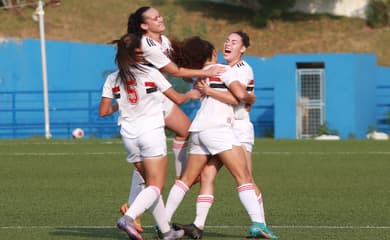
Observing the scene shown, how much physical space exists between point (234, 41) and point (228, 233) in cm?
201

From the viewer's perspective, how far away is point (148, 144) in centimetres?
1015

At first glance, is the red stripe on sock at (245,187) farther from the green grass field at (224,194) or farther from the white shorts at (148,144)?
the white shorts at (148,144)

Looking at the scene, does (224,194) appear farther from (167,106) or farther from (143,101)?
(143,101)

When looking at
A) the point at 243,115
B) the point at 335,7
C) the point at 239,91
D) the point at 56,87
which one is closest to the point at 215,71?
the point at 239,91

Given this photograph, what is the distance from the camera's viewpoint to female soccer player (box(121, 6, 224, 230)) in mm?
10328

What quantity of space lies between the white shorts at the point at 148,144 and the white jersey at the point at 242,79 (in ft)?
3.75

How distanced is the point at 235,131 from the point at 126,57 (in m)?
1.66

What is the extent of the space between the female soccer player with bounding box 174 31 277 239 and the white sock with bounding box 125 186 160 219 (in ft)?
2.80

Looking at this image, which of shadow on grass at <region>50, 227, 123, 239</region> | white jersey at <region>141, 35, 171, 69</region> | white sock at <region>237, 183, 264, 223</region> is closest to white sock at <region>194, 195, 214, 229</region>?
white sock at <region>237, 183, 264, 223</region>

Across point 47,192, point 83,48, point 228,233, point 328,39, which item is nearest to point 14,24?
point 83,48

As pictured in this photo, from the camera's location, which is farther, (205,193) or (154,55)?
(205,193)

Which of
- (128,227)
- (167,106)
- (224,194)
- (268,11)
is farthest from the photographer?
(268,11)

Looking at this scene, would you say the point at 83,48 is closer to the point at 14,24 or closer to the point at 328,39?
the point at 14,24

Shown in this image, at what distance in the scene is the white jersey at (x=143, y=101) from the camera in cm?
1021
